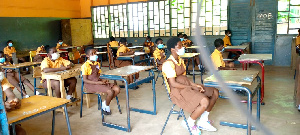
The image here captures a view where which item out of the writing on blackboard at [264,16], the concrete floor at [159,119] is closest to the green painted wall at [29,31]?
the concrete floor at [159,119]

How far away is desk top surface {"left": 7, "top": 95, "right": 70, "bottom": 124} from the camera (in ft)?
5.72

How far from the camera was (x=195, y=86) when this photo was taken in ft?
9.38

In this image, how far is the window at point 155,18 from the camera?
8.52 meters

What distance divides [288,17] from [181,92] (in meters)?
6.35

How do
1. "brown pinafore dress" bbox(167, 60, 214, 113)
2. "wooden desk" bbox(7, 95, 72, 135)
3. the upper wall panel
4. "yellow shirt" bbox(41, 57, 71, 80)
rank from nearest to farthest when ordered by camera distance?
1. "wooden desk" bbox(7, 95, 72, 135)
2. "brown pinafore dress" bbox(167, 60, 214, 113)
3. "yellow shirt" bbox(41, 57, 71, 80)
4. the upper wall panel

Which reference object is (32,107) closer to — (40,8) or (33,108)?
(33,108)

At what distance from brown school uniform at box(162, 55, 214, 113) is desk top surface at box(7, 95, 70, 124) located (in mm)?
1212

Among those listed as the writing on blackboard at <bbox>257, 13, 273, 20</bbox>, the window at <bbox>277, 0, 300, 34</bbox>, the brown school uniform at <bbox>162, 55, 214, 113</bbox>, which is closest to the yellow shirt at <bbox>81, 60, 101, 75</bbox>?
the brown school uniform at <bbox>162, 55, 214, 113</bbox>

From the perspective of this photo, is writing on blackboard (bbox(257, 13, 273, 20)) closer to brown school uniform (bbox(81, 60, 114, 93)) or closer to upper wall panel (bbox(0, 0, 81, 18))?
brown school uniform (bbox(81, 60, 114, 93))

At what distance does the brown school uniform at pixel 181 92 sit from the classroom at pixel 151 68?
0.01m

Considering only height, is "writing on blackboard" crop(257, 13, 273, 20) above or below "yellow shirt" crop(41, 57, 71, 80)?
above

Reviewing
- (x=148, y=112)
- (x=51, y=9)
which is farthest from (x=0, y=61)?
(x=51, y=9)

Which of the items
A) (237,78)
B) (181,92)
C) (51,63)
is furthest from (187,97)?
(51,63)

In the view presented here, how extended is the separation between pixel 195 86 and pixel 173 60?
0.40 meters
